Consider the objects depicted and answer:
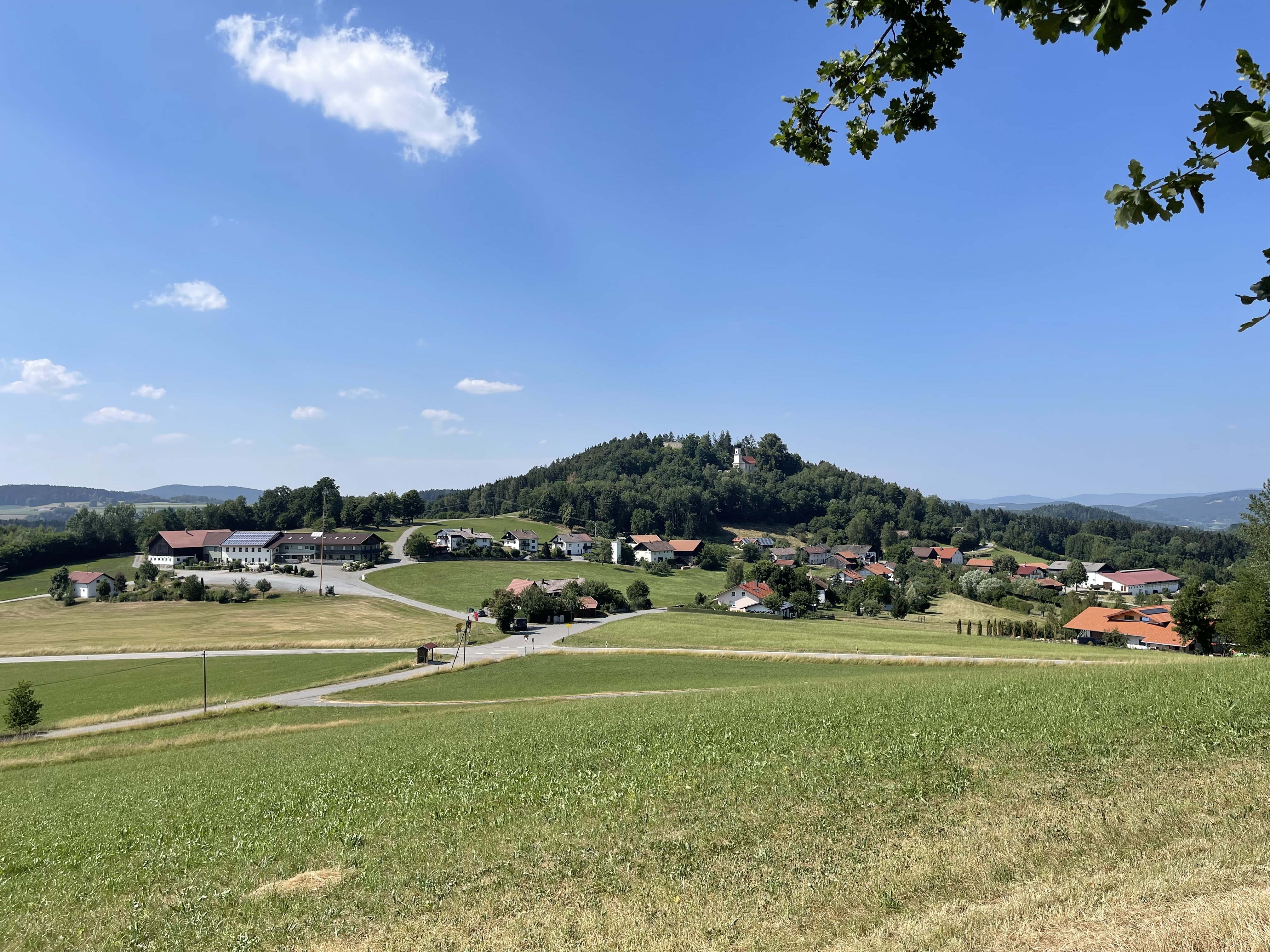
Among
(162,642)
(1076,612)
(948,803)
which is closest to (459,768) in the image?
(948,803)

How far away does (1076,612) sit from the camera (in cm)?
9119

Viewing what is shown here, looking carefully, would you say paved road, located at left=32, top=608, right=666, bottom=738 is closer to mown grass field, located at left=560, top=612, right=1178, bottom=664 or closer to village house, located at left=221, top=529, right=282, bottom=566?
mown grass field, located at left=560, top=612, right=1178, bottom=664

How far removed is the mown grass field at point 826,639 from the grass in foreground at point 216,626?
1873 cm

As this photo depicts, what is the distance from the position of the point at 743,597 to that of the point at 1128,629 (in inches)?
1997

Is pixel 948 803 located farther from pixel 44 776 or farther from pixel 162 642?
pixel 162 642

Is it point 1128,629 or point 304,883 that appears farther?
point 1128,629

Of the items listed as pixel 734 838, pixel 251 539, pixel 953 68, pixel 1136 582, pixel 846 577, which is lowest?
pixel 1136 582

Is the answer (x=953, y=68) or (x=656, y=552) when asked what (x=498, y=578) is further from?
(x=953, y=68)

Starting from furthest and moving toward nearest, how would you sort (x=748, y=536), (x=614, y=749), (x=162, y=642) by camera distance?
(x=748, y=536) < (x=162, y=642) < (x=614, y=749)

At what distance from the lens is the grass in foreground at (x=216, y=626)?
67.3m

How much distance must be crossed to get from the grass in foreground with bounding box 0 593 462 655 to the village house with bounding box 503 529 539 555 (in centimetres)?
6091

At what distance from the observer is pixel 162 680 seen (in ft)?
165

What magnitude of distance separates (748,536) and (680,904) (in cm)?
18813

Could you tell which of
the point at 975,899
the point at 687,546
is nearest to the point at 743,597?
the point at 687,546
